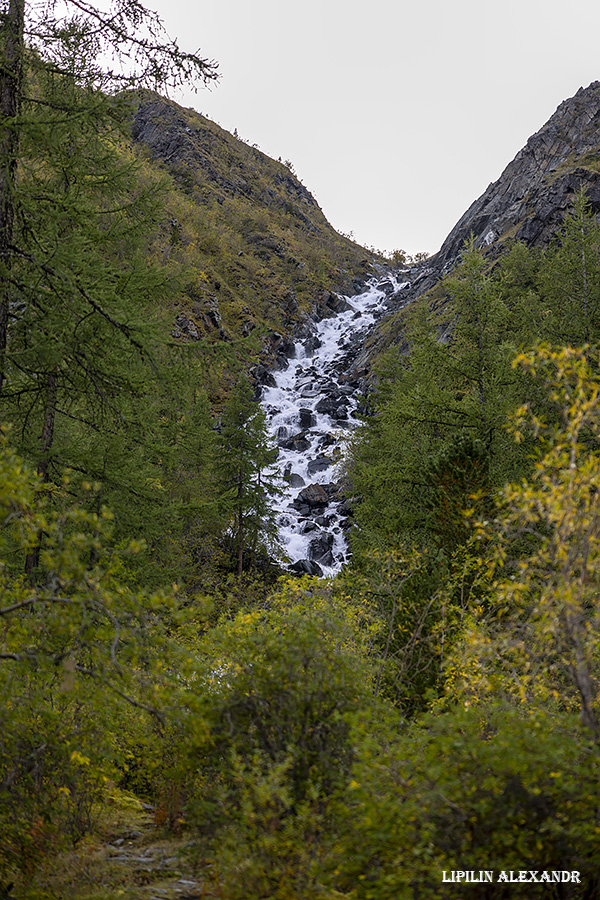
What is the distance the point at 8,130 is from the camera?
6504 millimetres

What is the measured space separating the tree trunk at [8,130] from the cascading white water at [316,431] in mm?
16404

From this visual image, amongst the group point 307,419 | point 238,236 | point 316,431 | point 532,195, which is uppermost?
point 238,236

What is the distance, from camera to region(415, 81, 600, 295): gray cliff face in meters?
40.3

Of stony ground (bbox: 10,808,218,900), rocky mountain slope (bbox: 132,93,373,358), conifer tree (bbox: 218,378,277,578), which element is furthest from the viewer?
rocky mountain slope (bbox: 132,93,373,358)

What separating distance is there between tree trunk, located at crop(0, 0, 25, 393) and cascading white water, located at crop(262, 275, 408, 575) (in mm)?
16404

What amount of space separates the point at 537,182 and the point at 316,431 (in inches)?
1356

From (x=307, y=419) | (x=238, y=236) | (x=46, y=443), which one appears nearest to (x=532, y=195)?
(x=307, y=419)

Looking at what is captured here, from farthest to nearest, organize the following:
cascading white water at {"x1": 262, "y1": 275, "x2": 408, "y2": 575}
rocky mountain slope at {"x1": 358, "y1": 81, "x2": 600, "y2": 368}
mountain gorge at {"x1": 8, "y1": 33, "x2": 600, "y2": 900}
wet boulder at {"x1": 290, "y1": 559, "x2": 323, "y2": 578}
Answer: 1. rocky mountain slope at {"x1": 358, "y1": 81, "x2": 600, "y2": 368}
2. cascading white water at {"x1": 262, "y1": 275, "x2": 408, "y2": 575}
3. wet boulder at {"x1": 290, "y1": 559, "x2": 323, "y2": 578}
4. mountain gorge at {"x1": 8, "y1": 33, "x2": 600, "y2": 900}

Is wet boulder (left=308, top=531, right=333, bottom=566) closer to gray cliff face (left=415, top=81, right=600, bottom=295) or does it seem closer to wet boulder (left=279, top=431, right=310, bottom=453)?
wet boulder (left=279, top=431, right=310, bottom=453)

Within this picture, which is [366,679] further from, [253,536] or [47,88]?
[253,536]

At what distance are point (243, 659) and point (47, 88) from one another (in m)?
7.76

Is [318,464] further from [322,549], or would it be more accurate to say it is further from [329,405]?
[322,549]

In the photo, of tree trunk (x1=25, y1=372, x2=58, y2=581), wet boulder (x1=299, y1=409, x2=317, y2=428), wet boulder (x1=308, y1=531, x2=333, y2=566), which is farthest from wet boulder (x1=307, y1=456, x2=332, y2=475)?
tree trunk (x1=25, y1=372, x2=58, y2=581)

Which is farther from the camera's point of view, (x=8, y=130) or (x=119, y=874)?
(x=8, y=130)
